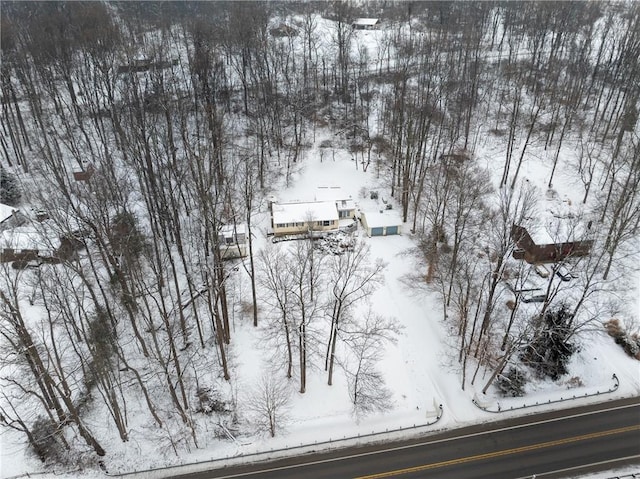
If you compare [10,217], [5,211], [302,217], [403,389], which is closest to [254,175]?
[302,217]

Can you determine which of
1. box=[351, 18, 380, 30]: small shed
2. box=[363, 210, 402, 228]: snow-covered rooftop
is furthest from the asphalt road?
box=[351, 18, 380, 30]: small shed

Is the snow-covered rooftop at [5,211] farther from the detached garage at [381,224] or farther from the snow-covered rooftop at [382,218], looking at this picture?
the snow-covered rooftop at [382,218]

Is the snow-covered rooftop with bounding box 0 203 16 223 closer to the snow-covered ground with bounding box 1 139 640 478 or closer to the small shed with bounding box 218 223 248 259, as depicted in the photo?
the small shed with bounding box 218 223 248 259

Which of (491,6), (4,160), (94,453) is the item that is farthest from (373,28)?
(94,453)

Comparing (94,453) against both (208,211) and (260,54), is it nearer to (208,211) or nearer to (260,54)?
(208,211)

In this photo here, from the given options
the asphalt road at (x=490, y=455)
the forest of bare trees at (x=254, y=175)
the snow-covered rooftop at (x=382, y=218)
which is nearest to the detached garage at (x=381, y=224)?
the snow-covered rooftop at (x=382, y=218)

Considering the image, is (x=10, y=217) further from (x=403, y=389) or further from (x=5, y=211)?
(x=403, y=389)
